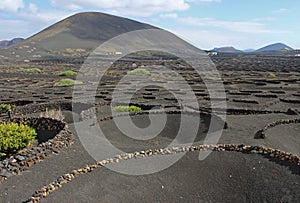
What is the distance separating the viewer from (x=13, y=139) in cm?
1359

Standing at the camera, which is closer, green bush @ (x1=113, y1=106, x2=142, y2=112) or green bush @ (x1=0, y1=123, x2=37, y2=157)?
green bush @ (x1=0, y1=123, x2=37, y2=157)

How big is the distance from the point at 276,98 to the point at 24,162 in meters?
23.4

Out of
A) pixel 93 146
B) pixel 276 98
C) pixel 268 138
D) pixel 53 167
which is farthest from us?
pixel 276 98

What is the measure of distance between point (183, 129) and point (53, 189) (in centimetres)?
1018

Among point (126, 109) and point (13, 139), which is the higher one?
point (13, 139)

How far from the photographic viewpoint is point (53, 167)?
11.1 meters

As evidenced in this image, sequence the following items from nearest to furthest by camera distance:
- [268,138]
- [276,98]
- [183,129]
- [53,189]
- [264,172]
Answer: [53,189] → [264,172] → [268,138] → [183,129] → [276,98]

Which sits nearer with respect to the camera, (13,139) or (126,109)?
(13,139)

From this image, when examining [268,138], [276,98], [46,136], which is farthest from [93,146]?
[276,98]

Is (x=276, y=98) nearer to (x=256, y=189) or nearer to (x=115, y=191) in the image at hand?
(x=256, y=189)

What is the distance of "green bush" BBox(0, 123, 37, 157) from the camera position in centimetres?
1329

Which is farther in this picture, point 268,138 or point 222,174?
point 268,138

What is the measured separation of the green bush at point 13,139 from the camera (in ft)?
43.6

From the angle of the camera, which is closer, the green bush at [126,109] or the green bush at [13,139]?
the green bush at [13,139]
